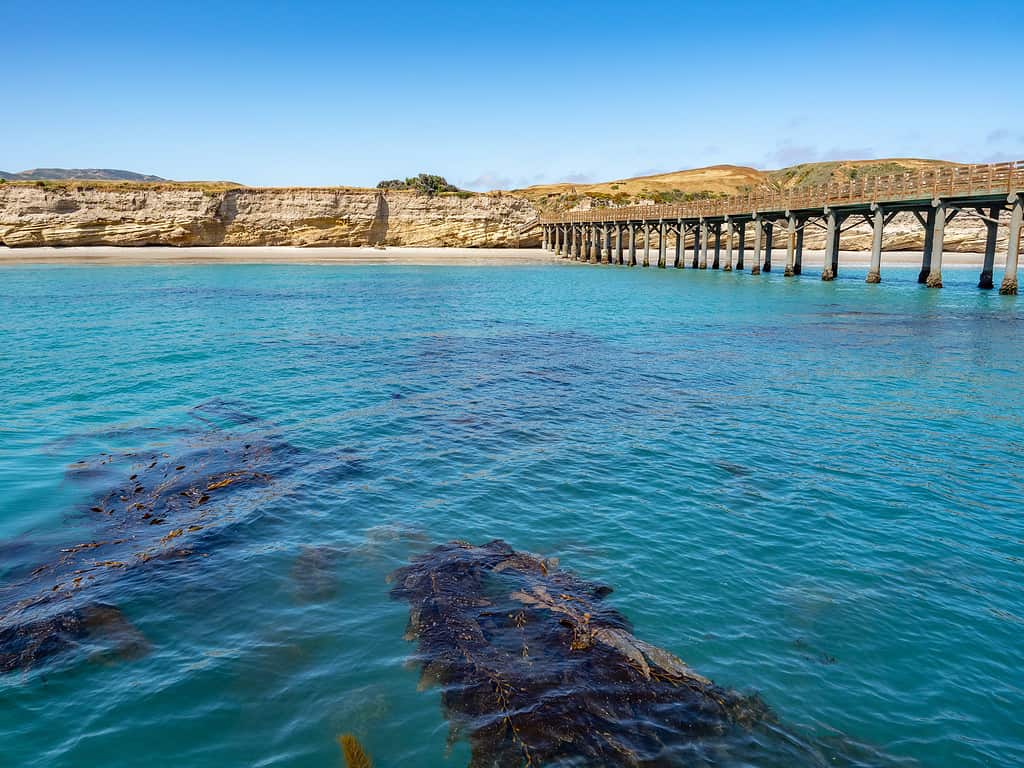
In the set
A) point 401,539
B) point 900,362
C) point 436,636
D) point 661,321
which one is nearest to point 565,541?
point 401,539

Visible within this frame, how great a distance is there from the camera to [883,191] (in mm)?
38438

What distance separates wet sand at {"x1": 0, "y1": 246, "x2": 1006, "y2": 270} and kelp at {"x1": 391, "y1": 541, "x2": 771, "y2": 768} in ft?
206

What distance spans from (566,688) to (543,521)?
353 cm

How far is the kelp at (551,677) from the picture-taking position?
15.8 ft

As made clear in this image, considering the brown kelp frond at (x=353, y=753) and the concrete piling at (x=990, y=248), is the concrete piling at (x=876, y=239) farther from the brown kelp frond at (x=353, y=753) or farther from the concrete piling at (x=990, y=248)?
the brown kelp frond at (x=353, y=753)

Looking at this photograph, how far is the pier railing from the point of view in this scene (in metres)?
32.2

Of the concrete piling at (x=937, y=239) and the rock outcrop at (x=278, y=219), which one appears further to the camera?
the rock outcrop at (x=278, y=219)

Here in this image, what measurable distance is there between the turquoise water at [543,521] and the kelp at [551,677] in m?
0.23

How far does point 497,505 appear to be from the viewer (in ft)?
30.5

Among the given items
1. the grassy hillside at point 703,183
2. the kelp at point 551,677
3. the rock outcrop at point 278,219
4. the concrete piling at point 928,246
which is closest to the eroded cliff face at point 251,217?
the rock outcrop at point 278,219

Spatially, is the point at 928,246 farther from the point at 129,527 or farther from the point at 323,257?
the point at 323,257

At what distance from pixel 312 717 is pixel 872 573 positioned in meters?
5.74

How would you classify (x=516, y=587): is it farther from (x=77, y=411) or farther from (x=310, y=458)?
(x=77, y=411)

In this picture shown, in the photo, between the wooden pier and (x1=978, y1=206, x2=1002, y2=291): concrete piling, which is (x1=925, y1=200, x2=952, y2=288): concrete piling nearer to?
the wooden pier
